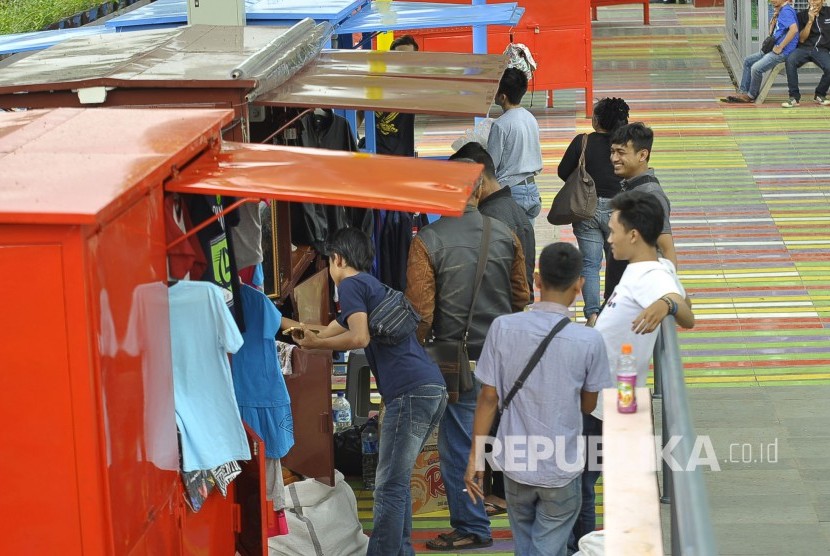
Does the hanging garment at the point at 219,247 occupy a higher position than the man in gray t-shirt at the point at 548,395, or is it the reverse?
the hanging garment at the point at 219,247

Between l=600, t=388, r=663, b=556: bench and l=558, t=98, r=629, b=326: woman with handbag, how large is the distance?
316cm

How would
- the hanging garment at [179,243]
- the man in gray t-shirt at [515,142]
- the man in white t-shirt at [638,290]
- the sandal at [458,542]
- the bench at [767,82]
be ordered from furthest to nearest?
the bench at [767,82] → the man in gray t-shirt at [515,142] → the sandal at [458,542] → the man in white t-shirt at [638,290] → the hanging garment at [179,243]

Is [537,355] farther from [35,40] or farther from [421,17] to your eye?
[35,40]

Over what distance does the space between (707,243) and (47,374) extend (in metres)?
9.02

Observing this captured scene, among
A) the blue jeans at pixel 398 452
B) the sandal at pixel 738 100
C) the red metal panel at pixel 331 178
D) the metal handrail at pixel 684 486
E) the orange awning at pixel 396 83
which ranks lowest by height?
the blue jeans at pixel 398 452

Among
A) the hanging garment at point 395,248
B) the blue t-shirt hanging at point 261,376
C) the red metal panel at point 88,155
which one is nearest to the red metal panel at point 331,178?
the red metal panel at point 88,155

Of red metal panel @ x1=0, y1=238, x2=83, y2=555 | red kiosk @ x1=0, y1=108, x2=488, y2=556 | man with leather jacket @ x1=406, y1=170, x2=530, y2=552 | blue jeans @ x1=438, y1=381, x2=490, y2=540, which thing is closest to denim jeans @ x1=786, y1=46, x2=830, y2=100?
man with leather jacket @ x1=406, y1=170, x2=530, y2=552

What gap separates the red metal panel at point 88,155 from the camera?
3.48 meters

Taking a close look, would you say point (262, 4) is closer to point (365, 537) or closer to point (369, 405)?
point (369, 405)

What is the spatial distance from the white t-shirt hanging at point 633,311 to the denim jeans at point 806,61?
483 inches

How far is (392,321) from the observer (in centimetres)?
581

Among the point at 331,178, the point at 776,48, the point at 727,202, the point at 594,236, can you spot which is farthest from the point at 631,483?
the point at 776,48

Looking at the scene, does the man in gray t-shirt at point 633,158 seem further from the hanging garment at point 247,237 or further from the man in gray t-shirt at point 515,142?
the hanging garment at point 247,237

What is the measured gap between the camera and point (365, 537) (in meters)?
6.51
